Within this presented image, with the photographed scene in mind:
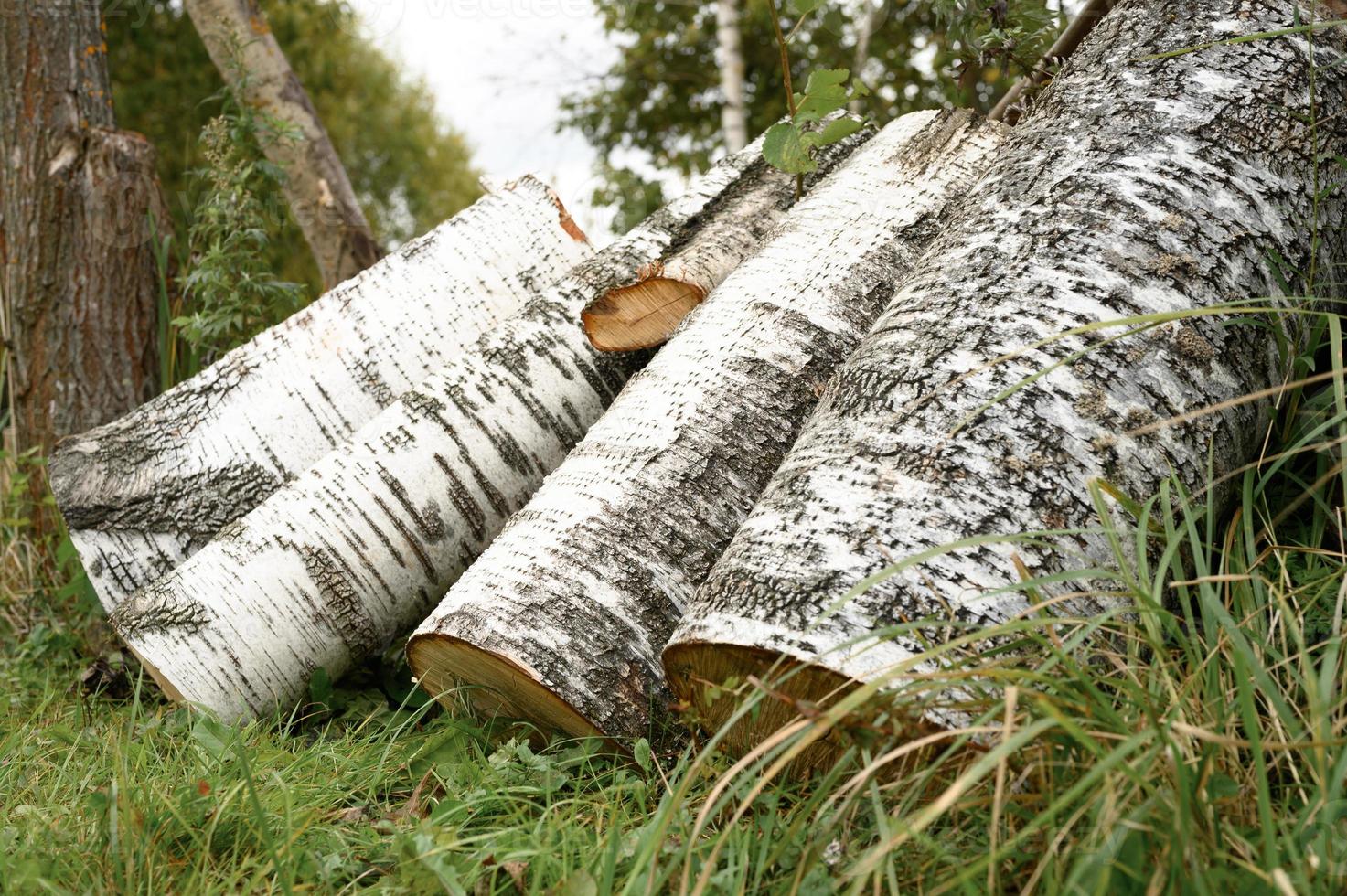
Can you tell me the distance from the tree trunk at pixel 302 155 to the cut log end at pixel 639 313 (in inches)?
102

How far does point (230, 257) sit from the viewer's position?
359 cm

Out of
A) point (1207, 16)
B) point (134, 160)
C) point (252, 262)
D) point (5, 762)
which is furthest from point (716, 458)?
point (134, 160)

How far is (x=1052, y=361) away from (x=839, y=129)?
1.25 metres

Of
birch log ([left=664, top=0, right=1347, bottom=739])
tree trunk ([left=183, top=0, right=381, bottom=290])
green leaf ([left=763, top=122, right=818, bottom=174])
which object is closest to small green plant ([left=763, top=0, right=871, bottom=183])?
green leaf ([left=763, top=122, right=818, bottom=174])

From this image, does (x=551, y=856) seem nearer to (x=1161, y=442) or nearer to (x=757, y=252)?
(x=1161, y=442)

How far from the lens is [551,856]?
1432mm

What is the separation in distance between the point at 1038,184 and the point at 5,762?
2.43 m

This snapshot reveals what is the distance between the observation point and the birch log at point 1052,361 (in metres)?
1.42

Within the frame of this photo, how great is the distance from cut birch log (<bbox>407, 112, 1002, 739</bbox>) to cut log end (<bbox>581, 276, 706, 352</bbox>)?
0.17 m

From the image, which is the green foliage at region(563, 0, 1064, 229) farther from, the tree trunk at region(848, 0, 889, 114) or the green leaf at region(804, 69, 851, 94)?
the green leaf at region(804, 69, 851, 94)

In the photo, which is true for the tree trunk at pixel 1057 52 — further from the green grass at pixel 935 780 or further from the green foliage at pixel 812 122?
the green grass at pixel 935 780

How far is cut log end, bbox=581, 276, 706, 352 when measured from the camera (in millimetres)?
2539

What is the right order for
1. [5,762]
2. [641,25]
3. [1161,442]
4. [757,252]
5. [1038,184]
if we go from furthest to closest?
[641,25], [757,252], [5,762], [1038,184], [1161,442]

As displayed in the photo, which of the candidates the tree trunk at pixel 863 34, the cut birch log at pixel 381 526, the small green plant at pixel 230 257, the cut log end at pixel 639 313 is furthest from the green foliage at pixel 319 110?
the tree trunk at pixel 863 34
